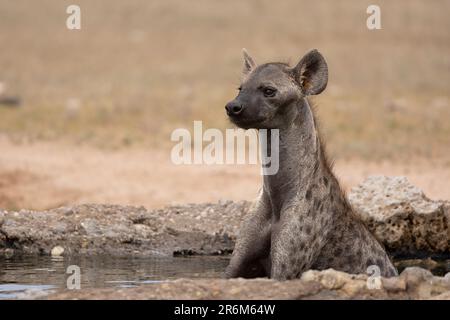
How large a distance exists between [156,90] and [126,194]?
39.5ft

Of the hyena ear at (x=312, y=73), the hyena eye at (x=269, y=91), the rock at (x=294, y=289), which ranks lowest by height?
the rock at (x=294, y=289)

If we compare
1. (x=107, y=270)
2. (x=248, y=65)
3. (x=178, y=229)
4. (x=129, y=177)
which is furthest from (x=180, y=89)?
(x=248, y=65)

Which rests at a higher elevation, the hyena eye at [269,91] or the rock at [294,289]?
the hyena eye at [269,91]

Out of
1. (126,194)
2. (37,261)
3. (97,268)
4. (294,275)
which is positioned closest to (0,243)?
(37,261)

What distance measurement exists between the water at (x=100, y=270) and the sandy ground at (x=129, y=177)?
541 centimetres

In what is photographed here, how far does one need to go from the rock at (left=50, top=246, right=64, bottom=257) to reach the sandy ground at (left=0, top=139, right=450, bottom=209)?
4.99 metres

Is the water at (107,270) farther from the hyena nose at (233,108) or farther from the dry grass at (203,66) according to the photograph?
the dry grass at (203,66)

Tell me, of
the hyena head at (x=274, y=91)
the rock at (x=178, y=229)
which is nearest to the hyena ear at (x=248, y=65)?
the hyena head at (x=274, y=91)

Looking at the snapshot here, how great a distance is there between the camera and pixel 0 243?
388 inches

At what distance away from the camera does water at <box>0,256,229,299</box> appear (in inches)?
318

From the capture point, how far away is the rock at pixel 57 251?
971 cm

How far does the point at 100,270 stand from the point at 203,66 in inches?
875

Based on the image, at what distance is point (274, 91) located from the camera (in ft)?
24.4
